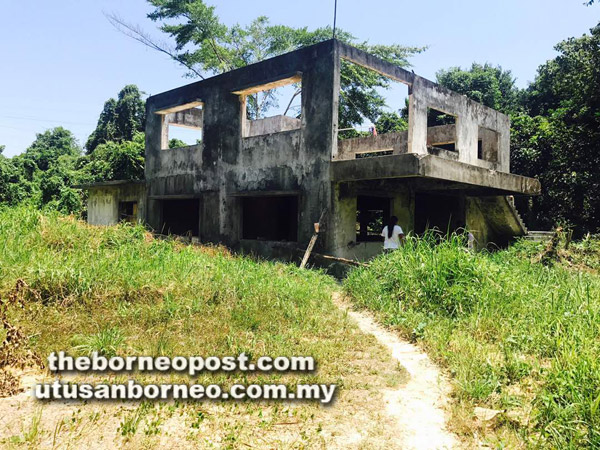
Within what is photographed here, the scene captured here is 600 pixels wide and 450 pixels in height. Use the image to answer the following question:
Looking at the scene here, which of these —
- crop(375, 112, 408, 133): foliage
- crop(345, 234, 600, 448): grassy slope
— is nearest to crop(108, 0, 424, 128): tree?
crop(375, 112, 408, 133): foliage

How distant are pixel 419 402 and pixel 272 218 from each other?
35.5ft

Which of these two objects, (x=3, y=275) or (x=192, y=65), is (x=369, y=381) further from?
(x=192, y=65)

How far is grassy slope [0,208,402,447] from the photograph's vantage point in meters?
3.35

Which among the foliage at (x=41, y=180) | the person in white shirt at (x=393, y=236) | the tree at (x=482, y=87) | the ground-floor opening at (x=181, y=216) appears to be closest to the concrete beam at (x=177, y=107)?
the ground-floor opening at (x=181, y=216)

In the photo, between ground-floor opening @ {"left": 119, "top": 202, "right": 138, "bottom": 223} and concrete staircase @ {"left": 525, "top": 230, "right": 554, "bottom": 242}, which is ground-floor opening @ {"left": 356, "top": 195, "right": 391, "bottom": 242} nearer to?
concrete staircase @ {"left": 525, "top": 230, "right": 554, "bottom": 242}

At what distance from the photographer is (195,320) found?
5.02 metres

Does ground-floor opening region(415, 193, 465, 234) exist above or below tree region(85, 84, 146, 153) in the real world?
below

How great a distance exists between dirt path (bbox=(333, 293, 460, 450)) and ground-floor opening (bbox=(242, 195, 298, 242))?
8934 mm

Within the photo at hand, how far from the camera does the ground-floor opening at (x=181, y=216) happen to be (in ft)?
47.9

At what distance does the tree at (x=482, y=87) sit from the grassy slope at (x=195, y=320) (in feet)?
62.9

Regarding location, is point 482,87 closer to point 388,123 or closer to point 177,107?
point 388,123

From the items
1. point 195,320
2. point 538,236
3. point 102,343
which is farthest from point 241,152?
point 538,236

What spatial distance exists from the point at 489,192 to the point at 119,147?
578 inches

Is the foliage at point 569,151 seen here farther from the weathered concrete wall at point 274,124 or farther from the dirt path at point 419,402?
the dirt path at point 419,402
